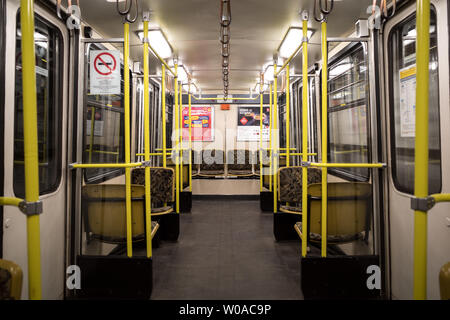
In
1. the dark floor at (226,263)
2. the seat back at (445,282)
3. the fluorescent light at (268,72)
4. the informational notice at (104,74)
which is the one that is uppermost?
the fluorescent light at (268,72)

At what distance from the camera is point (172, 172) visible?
4.11 m

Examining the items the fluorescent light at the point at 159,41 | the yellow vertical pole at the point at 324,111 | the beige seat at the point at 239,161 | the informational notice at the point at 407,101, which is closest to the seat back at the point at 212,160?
the beige seat at the point at 239,161

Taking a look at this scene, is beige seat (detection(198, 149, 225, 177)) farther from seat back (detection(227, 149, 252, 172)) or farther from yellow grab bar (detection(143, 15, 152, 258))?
yellow grab bar (detection(143, 15, 152, 258))

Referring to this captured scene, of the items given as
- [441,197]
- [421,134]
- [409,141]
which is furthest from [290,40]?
[441,197]

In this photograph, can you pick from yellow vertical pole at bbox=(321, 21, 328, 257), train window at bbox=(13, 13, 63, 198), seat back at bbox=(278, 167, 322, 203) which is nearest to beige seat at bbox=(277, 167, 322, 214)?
seat back at bbox=(278, 167, 322, 203)

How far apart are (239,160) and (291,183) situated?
3.27m

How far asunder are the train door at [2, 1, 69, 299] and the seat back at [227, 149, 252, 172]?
516cm

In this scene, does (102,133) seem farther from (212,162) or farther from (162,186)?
(212,162)

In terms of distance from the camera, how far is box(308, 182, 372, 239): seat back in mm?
2771

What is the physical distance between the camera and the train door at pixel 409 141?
1.97 meters

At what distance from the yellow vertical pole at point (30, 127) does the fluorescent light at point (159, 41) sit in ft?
7.97

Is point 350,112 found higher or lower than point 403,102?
higher

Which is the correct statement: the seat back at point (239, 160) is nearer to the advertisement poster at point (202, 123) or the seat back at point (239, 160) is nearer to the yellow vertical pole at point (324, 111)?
the advertisement poster at point (202, 123)
